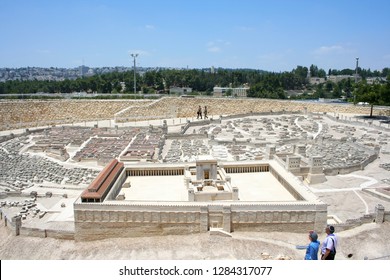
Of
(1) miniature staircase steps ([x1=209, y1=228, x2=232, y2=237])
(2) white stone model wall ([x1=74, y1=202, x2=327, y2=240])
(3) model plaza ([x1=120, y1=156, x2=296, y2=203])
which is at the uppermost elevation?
(3) model plaza ([x1=120, y1=156, x2=296, y2=203])

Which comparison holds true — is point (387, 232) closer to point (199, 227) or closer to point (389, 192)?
point (389, 192)

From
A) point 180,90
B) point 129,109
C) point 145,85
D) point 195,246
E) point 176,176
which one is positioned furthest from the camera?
point 145,85

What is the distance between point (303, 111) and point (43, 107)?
146ft

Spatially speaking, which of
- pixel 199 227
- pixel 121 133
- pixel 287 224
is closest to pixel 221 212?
pixel 199 227

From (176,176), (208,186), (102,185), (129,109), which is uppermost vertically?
(129,109)

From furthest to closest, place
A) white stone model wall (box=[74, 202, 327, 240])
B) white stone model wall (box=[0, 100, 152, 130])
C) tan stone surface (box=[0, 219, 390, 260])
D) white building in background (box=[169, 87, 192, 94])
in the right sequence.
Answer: white building in background (box=[169, 87, 192, 94])
white stone model wall (box=[0, 100, 152, 130])
white stone model wall (box=[74, 202, 327, 240])
tan stone surface (box=[0, 219, 390, 260])

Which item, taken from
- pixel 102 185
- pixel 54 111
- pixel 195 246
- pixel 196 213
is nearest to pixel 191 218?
pixel 196 213

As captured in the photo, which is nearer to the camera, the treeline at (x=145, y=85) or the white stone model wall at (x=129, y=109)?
the white stone model wall at (x=129, y=109)

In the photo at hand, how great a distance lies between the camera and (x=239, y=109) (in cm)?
6788

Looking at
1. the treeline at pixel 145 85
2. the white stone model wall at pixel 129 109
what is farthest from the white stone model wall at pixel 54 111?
the treeline at pixel 145 85

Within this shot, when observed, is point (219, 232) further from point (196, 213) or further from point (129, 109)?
point (129, 109)

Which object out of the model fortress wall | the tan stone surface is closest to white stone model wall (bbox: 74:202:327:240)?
the model fortress wall

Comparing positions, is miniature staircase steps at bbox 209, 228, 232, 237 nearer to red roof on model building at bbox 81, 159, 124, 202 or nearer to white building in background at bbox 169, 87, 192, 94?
red roof on model building at bbox 81, 159, 124, 202

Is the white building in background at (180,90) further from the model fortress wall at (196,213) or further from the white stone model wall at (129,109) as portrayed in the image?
the model fortress wall at (196,213)
